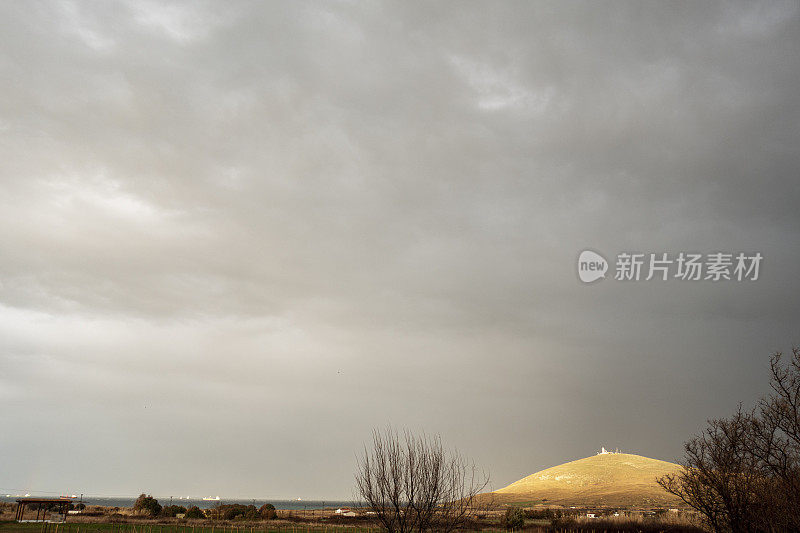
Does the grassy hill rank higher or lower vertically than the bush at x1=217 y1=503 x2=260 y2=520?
lower

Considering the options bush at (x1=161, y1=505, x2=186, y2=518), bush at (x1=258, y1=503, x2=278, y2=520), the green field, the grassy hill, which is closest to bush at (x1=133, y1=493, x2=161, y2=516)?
bush at (x1=161, y1=505, x2=186, y2=518)

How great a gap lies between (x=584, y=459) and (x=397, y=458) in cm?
18963

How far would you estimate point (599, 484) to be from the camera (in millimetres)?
144125

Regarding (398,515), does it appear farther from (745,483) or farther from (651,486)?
(651,486)

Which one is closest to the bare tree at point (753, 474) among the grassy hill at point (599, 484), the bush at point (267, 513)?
the bush at point (267, 513)

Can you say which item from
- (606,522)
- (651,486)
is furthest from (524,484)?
(606,522)

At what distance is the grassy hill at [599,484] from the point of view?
11700 centimetres

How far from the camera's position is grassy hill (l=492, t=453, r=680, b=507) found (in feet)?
384

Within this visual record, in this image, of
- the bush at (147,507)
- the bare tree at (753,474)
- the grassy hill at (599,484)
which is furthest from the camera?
the grassy hill at (599,484)

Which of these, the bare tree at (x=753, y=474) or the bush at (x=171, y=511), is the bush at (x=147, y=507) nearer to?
the bush at (x=171, y=511)

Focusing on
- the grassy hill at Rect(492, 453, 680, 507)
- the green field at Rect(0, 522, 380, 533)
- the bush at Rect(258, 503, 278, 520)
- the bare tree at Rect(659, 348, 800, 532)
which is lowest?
the grassy hill at Rect(492, 453, 680, 507)

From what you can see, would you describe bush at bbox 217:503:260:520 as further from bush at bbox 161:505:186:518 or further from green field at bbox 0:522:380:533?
green field at bbox 0:522:380:533

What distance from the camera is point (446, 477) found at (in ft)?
59.2

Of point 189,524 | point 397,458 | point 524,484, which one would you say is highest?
point 397,458
